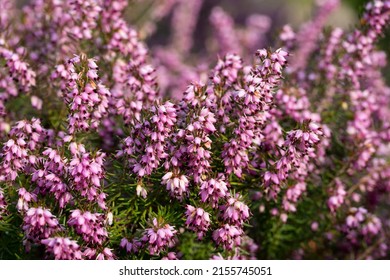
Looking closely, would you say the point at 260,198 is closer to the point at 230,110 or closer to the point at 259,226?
the point at 259,226

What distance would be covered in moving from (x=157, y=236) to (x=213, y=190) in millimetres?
594

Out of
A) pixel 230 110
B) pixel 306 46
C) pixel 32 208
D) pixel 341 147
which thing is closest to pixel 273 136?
pixel 230 110

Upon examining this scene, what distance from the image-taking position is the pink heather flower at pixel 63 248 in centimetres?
442

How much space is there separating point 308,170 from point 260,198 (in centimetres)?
62

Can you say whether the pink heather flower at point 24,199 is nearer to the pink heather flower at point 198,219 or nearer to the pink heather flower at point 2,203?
the pink heather flower at point 2,203

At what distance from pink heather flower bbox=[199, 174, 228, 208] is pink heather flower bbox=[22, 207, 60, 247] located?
123cm

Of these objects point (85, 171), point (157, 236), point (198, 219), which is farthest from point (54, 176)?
point (198, 219)

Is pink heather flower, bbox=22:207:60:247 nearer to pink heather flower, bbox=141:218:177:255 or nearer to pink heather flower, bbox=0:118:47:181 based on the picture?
pink heather flower, bbox=0:118:47:181

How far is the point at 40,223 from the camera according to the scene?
454cm

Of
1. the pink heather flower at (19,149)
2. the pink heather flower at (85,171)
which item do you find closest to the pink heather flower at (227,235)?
the pink heather flower at (85,171)

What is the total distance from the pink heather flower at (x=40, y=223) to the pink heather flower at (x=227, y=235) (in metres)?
1.34

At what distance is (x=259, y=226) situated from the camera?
6.67 meters

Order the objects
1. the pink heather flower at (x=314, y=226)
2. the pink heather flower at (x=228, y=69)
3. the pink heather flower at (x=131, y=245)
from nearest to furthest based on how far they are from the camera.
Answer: the pink heather flower at (x=131, y=245) → the pink heather flower at (x=228, y=69) → the pink heather flower at (x=314, y=226)

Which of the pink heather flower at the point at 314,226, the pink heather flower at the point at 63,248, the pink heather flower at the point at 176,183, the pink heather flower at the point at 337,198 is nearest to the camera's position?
the pink heather flower at the point at 63,248
